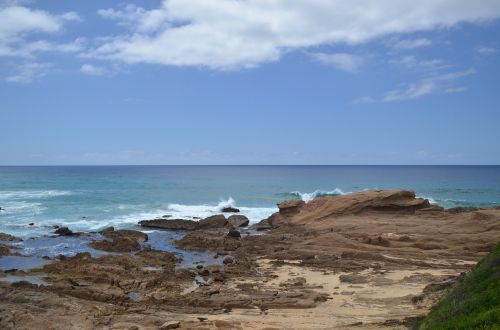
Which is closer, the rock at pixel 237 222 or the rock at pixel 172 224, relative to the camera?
the rock at pixel 172 224

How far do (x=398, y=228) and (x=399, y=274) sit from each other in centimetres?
863

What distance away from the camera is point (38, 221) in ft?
137

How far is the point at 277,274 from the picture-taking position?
867 inches

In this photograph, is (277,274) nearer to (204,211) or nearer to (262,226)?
(262,226)

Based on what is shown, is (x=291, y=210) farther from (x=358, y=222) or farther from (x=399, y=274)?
(x=399, y=274)

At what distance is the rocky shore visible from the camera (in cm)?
1504

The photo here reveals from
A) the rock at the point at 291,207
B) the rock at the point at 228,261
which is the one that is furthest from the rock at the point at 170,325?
the rock at the point at 291,207

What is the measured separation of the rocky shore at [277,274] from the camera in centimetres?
1504

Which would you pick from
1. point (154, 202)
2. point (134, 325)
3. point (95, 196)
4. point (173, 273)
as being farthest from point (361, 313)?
point (95, 196)

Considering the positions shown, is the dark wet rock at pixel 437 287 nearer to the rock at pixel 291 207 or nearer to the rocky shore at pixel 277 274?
the rocky shore at pixel 277 274

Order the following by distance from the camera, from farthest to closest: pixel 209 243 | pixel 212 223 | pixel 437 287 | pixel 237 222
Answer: pixel 237 222 < pixel 212 223 < pixel 209 243 < pixel 437 287

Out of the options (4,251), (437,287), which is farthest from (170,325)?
(4,251)

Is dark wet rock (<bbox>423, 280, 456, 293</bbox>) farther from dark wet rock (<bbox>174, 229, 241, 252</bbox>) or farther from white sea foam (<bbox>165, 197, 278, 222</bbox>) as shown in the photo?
white sea foam (<bbox>165, 197, 278, 222</bbox>)

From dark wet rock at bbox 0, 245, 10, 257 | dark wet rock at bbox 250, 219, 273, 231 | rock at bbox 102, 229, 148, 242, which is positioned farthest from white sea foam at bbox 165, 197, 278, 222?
dark wet rock at bbox 0, 245, 10, 257
